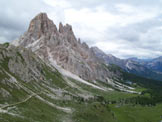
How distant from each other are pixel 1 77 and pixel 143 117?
112 metres

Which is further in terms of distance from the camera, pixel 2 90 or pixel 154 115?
pixel 154 115

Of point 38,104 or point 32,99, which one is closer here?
point 38,104

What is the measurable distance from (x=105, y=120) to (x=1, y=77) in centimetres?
7009

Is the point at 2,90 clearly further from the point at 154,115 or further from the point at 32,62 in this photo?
the point at 154,115

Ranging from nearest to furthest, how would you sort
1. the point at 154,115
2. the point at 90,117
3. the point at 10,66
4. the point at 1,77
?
the point at 1,77, the point at 90,117, the point at 10,66, the point at 154,115

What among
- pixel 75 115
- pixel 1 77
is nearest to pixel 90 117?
pixel 75 115

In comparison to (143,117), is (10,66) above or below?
above

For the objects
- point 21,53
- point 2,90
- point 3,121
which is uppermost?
point 21,53

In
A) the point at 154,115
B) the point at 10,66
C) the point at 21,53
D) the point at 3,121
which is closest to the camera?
the point at 3,121

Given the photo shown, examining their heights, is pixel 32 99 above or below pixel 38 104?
above

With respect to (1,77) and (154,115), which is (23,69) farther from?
(154,115)

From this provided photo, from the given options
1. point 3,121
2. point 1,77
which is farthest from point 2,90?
point 3,121

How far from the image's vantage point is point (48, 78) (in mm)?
188875

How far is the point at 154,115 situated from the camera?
5758 inches
